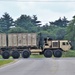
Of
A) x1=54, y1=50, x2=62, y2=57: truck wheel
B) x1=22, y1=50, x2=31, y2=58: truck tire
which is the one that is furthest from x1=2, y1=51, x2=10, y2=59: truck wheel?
x1=54, y1=50, x2=62, y2=57: truck wheel

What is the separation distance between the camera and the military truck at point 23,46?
57.9 metres

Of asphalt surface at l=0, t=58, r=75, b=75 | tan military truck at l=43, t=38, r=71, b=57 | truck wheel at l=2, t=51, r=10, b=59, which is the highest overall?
tan military truck at l=43, t=38, r=71, b=57

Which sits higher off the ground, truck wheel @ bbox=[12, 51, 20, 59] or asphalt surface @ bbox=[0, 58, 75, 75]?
truck wheel @ bbox=[12, 51, 20, 59]

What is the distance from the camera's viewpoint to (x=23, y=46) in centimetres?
5888

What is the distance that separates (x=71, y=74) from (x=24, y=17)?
136 metres

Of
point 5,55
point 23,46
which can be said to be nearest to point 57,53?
point 23,46

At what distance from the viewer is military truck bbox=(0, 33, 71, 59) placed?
57862 millimetres

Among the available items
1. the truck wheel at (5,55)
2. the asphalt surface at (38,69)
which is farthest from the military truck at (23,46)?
the asphalt surface at (38,69)

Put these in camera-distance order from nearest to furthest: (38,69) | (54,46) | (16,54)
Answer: (38,69) < (16,54) < (54,46)

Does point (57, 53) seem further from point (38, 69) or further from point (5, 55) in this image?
point (38, 69)

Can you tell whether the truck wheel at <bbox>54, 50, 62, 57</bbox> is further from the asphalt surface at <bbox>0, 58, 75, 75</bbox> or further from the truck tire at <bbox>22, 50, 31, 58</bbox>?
the asphalt surface at <bbox>0, 58, 75, 75</bbox>

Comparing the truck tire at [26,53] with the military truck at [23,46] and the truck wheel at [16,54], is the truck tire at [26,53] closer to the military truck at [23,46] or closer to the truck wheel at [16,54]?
the military truck at [23,46]

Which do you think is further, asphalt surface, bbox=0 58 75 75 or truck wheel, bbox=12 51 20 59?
truck wheel, bbox=12 51 20 59

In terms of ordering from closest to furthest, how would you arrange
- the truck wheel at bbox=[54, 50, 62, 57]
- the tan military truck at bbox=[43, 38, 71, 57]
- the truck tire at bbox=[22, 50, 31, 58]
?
the truck tire at bbox=[22, 50, 31, 58] → the truck wheel at bbox=[54, 50, 62, 57] → the tan military truck at bbox=[43, 38, 71, 57]
